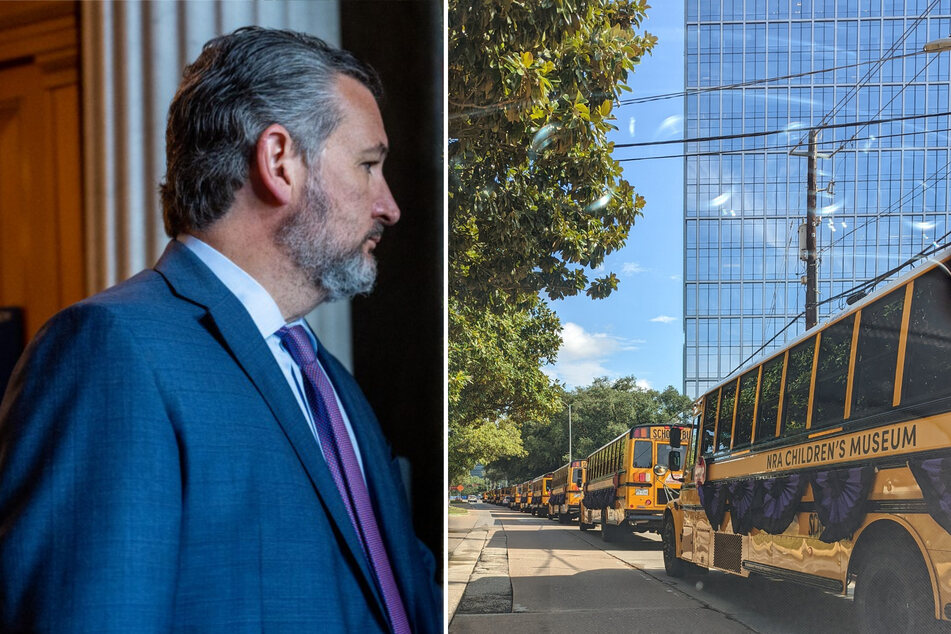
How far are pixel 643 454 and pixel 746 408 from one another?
1.15ft

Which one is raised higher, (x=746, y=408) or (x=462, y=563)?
(x=746, y=408)

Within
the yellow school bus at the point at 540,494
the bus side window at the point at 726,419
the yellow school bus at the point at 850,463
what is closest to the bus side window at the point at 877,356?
the yellow school bus at the point at 850,463

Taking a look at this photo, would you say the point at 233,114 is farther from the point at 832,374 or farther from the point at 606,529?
the point at 606,529

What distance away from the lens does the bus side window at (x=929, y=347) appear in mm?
1660

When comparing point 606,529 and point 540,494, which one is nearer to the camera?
point 606,529

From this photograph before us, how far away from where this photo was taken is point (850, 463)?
178cm

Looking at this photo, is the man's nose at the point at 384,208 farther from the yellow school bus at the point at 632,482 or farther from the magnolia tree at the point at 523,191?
the yellow school bus at the point at 632,482

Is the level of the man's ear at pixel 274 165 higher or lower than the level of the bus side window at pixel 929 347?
higher

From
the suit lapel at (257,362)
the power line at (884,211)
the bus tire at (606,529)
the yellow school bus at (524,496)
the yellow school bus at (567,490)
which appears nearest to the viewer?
the suit lapel at (257,362)

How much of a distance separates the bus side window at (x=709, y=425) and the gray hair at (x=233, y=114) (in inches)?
50.3

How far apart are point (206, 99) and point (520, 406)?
144 cm

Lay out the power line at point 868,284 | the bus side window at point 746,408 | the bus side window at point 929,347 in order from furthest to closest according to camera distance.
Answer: the bus side window at point 746,408 → the power line at point 868,284 → the bus side window at point 929,347

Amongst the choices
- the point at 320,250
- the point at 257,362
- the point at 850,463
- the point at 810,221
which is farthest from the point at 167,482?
the point at 810,221

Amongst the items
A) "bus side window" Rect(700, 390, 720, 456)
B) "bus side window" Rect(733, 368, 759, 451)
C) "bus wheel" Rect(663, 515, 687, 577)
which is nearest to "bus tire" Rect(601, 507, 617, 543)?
"bus wheel" Rect(663, 515, 687, 577)
